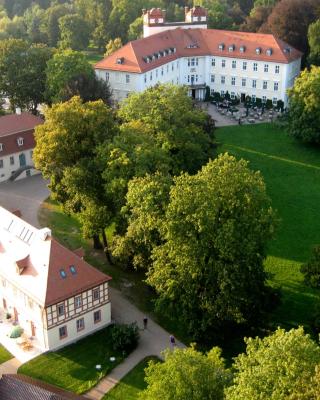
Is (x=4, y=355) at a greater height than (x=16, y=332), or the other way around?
(x=16, y=332)

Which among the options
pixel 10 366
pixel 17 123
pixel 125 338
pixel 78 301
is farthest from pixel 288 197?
pixel 10 366

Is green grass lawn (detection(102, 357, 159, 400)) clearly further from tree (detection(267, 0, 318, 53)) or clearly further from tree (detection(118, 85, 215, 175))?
tree (detection(267, 0, 318, 53))

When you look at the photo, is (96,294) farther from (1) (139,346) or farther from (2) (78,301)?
(1) (139,346)

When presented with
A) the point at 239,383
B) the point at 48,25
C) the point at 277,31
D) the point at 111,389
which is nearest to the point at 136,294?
the point at 111,389

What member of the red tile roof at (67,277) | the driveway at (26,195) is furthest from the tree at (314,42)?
the red tile roof at (67,277)

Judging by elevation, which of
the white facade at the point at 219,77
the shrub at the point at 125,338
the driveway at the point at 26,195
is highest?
the white facade at the point at 219,77

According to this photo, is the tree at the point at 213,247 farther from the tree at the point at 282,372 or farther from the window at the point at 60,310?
the tree at the point at 282,372
